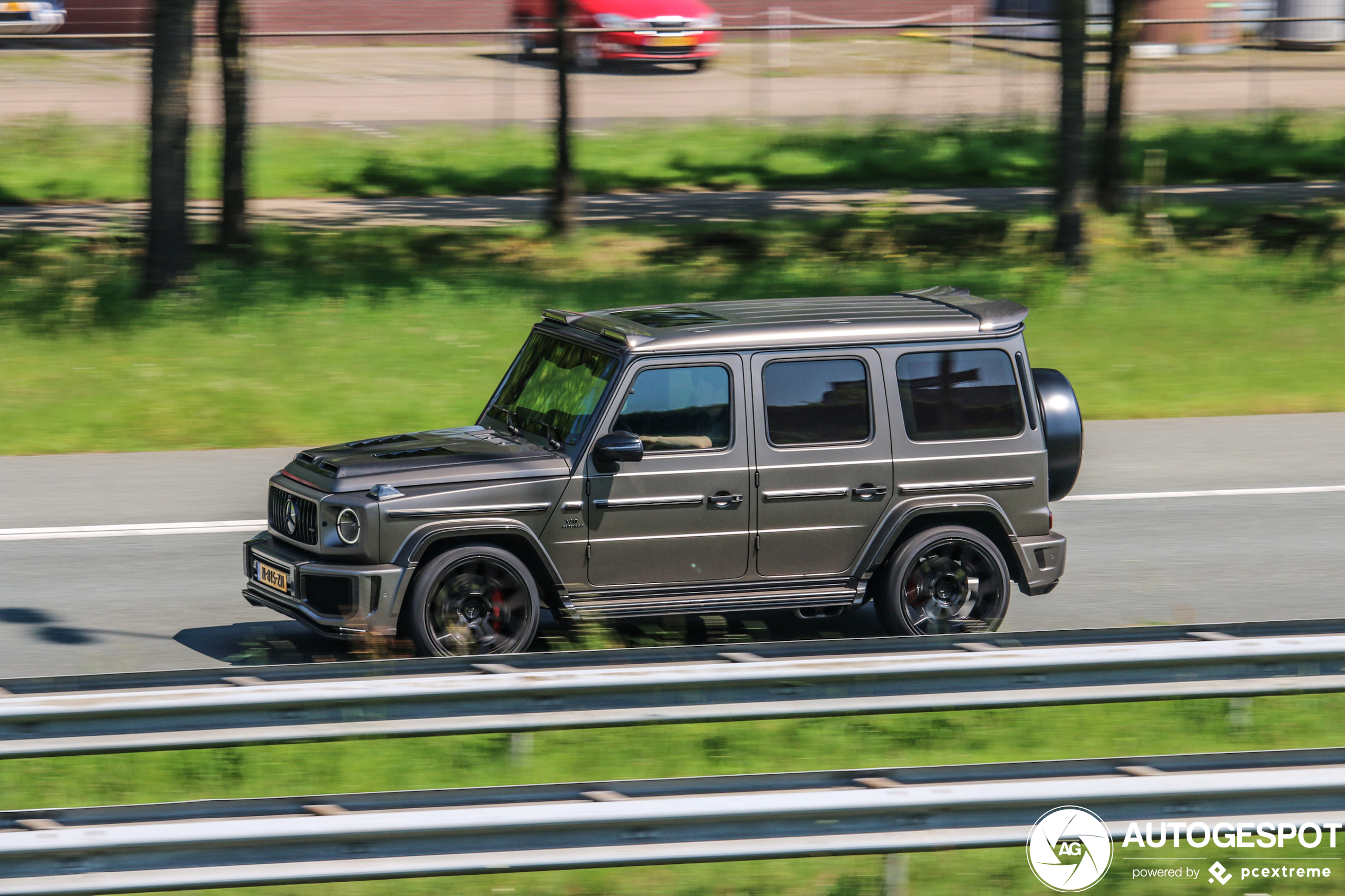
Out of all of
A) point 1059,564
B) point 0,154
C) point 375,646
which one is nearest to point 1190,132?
point 0,154

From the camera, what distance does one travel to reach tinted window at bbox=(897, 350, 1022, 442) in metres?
8.45

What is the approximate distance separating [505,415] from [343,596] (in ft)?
5.08

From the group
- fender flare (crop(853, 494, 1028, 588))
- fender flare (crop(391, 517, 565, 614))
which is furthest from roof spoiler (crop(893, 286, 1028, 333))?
fender flare (crop(391, 517, 565, 614))

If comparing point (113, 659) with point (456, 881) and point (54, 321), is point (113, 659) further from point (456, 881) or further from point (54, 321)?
point (54, 321)

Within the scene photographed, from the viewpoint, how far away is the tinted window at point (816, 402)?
326 inches

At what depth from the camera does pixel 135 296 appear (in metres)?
17.4

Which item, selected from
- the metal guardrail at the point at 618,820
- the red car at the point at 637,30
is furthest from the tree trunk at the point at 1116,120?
the metal guardrail at the point at 618,820

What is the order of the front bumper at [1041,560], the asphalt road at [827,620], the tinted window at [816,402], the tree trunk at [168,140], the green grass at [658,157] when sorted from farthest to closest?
the green grass at [658,157] → the tree trunk at [168,140] → the asphalt road at [827,620] → the front bumper at [1041,560] → the tinted window at [816,402]

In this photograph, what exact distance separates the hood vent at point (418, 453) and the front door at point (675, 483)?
74 centimetres

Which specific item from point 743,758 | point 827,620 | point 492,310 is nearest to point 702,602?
point 827,620

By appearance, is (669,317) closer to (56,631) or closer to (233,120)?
(56,631)

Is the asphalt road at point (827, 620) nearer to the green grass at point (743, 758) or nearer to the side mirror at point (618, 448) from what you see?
the side mirror at point (618, 448)

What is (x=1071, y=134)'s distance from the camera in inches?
789

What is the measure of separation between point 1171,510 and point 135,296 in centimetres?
1090
